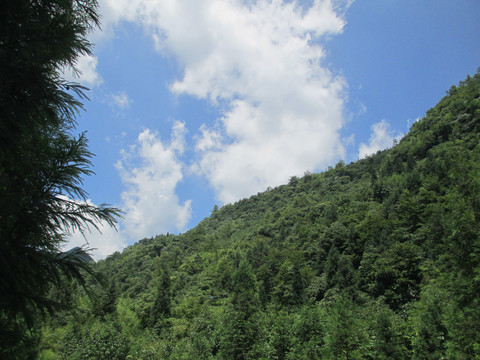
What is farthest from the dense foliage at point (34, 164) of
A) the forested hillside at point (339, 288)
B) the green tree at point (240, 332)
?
the green tree at point (240, 332)

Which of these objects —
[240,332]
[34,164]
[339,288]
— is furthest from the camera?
[339,288]

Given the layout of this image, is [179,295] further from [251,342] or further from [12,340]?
[12,340]

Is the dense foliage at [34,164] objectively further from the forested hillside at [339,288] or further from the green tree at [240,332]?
the green tree at [240,332]

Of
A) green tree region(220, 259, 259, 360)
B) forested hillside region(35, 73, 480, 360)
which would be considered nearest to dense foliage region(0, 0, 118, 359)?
forested hillside region(35, 73, 480, 360)

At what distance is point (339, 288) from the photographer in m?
33.8

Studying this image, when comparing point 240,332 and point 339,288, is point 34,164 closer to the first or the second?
point 240,332

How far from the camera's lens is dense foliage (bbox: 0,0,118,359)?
3.02 meters

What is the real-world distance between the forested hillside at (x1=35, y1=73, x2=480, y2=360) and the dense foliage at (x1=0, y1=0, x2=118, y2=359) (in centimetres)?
46

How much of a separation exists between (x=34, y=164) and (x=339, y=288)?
120 ft

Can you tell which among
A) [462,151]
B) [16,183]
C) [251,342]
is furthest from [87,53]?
[462,151]

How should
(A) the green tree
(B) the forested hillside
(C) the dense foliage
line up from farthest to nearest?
(A) the green tree → (B) the forested hillside → (C) the dense foliage

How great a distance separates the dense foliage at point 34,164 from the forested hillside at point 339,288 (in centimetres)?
46

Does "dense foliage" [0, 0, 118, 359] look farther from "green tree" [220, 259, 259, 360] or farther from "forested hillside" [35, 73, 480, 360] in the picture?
"green tree" [220, 259, 259, 360]

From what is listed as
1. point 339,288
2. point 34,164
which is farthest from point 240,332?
point 34,164
